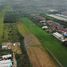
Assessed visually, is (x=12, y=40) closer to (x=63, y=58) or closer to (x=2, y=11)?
(x=63, y=58)

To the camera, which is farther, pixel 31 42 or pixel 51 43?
pixel 31 42

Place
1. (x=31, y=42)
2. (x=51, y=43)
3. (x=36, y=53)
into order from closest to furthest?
(x=36, y=53), (x=51, y=43), (x=31, y=42)

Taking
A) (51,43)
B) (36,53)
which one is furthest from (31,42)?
(36,53)

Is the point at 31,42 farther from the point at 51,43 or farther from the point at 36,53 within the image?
the point at 36,53

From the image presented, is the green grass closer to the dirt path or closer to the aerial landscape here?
the aerial landscape

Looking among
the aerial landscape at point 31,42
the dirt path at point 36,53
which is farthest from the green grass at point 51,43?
the dirt path at point 36,53
